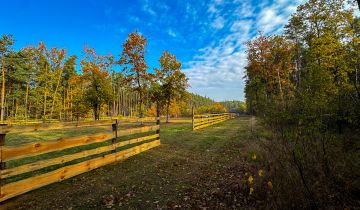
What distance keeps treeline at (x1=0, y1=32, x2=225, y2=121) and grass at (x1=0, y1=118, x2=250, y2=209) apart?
44.5 feet

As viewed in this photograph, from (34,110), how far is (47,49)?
1849 centimetres

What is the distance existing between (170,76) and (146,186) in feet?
63.7

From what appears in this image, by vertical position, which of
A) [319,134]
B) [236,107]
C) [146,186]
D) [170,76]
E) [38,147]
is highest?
[170,76]

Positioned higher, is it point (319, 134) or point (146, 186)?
point (319, 134)

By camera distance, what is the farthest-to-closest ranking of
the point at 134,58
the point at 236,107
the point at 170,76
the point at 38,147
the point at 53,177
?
1. the point at 236,107
2. the point at 170,76
3. the point at 134,58
4. the point at 53,177
5. the point at 38,147

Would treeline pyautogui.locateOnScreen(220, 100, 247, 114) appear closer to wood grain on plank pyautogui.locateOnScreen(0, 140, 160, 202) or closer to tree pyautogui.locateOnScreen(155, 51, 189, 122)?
tree pyautogui.locateOnScreen(155, 51, 189, 122)

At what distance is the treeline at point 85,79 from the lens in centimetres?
1881

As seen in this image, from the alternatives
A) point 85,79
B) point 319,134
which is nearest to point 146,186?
point 319,134

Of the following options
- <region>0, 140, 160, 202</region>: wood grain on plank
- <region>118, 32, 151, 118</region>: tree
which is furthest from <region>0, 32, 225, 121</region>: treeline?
<region>0, 140, 160, 202</region>: wood grain on plank

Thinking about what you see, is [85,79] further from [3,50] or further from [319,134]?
[319,134]

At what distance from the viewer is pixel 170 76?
74.3ft

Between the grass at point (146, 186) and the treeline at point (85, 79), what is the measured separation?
1357cm

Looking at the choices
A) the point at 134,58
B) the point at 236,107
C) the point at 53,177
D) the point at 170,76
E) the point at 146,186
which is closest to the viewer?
the point at 53,177

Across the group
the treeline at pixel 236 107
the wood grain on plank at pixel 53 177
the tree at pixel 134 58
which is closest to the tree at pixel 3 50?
the tree at pixel 134 58
